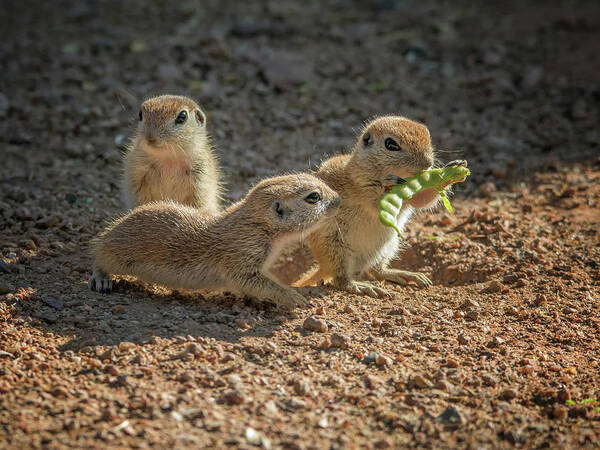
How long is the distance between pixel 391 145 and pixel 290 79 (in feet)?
14.5

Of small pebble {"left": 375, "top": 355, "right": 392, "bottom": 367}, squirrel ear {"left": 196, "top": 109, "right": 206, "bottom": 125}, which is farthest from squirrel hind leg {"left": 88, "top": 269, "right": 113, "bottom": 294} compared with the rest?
small pebble {"left": 375, "top": 355, "right": 392, "bottom": 367}

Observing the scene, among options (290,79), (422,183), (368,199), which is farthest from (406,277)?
(290,79)

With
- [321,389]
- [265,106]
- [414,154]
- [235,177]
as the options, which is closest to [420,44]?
[265,106]

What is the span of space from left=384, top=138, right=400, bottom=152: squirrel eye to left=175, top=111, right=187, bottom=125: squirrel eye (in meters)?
2.11

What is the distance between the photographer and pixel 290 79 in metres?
10.3

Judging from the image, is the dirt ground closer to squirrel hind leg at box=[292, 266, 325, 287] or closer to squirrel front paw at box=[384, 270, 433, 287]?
squirrel front paw at box=[384, 270, 433, 287]

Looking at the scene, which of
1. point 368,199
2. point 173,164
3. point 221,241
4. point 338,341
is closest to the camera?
point 338,341

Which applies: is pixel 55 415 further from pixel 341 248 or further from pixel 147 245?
pixel 341 248

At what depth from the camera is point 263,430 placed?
3.89 meters

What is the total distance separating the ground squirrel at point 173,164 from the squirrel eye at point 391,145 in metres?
2.03

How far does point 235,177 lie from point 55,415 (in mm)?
4851

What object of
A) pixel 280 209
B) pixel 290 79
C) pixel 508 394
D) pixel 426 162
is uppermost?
pixel 290 79

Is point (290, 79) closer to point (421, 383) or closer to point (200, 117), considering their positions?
point (200, 117)

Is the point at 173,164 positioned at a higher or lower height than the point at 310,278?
higher
